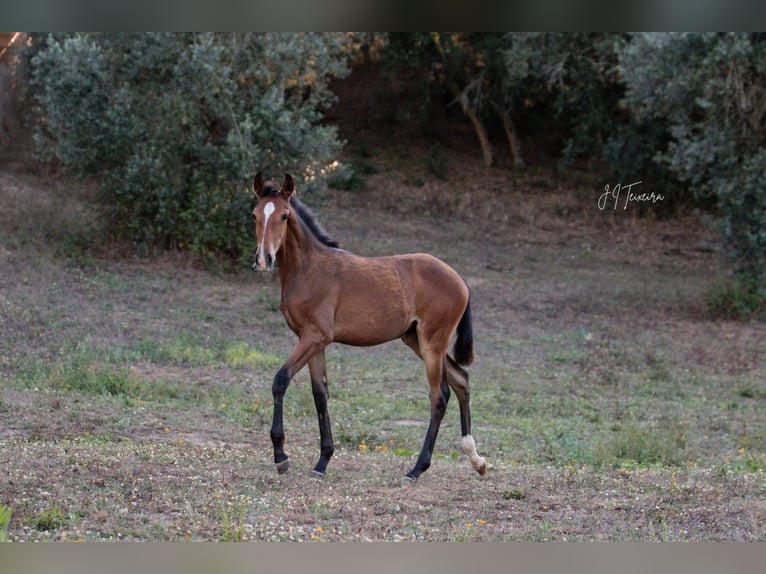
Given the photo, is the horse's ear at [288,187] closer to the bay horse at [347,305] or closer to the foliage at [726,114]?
the bay horse at [347,305]

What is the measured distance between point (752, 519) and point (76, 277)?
11.9 meters

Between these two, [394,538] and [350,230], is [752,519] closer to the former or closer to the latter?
[394,538]

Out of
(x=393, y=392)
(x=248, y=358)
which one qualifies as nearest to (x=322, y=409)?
(x=393, y=392)

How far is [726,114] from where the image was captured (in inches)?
625

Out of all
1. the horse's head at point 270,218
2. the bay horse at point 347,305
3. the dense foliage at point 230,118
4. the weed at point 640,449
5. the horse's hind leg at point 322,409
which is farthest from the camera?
the dense foliage at point 230,118

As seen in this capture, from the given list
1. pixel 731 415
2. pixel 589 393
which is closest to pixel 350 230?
Answer: pixel 589 393

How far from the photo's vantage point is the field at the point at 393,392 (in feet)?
19.8

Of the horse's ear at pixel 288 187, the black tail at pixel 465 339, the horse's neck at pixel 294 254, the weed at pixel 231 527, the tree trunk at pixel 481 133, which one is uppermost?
the tree trunk at pixel 481 133

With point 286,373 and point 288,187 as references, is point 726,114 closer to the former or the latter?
point 288,187

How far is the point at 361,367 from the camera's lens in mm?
12602

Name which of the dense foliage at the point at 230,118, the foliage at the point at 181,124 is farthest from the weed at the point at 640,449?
the foliage at the point at 181,124

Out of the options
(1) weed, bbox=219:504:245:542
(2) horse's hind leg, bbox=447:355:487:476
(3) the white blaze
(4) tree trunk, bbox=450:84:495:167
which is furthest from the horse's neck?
(4) tree trunk, bbox=450:84:495:167

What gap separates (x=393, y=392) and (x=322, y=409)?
4.46 metres

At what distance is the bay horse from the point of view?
22.2 feet
